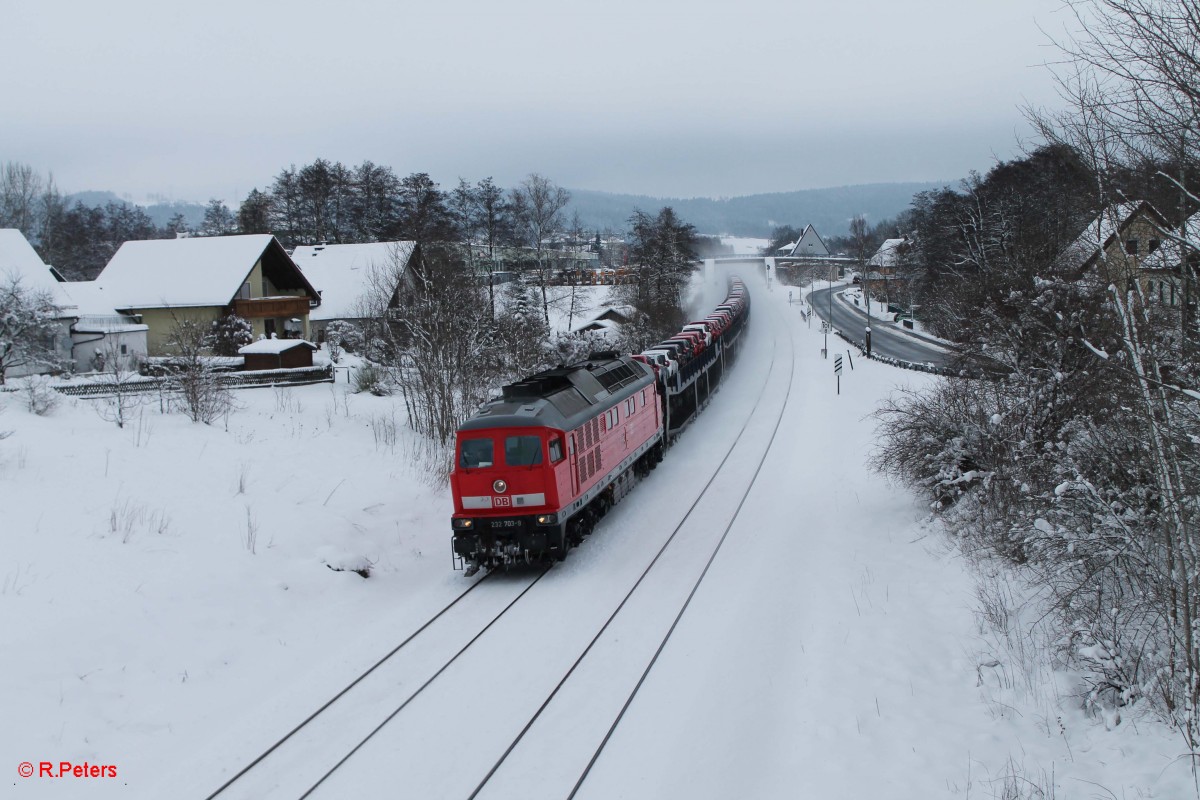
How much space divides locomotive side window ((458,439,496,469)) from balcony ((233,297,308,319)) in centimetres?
3036

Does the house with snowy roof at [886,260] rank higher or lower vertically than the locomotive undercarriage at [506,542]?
higher

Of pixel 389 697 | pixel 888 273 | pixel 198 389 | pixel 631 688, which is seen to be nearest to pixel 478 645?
pixel 389 697

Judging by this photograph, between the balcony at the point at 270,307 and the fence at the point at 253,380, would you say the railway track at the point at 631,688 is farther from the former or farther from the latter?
the balcony at the point at 270,307

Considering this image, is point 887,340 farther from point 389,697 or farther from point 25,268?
point 389,697

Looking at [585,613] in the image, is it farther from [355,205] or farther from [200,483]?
[355,205]

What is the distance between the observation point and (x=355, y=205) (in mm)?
71938

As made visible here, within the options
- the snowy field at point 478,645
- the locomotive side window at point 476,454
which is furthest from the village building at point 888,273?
the locomotive side window at point 476,454

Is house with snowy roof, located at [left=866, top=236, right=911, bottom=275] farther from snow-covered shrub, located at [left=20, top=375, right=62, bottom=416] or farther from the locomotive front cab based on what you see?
snow-covered shrub, located at [left=20, top=375, right=62, bottom=416]

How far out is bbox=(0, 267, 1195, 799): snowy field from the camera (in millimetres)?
9133

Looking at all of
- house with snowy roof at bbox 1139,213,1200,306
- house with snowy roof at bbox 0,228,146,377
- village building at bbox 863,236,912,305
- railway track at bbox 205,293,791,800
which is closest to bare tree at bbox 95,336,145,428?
house with snowy roof at bbox 0,228,146,377

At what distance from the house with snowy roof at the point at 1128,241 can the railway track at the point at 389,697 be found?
7.41m

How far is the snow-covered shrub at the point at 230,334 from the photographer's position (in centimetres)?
4067

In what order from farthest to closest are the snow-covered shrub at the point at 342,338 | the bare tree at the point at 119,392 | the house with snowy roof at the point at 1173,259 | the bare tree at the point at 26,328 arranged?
1. the snow-covered shrub at the point at 342,338
2. the bare tree at the point at 26,328
3. the bare tree at the point at 119,392
4. the house with snowy roof at the point at 1173,259

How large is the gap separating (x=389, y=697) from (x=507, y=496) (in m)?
5.24
